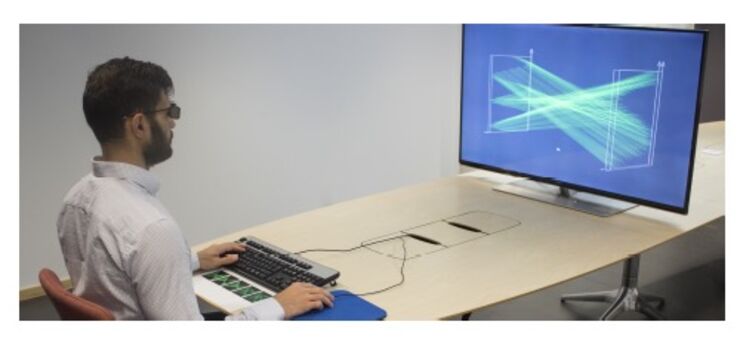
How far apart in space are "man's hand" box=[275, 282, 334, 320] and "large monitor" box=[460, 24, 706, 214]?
113 centimetres

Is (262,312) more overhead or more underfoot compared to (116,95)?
more underfoot

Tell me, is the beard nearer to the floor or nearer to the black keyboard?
the black keyboard

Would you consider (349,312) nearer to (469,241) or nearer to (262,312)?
(262,312)

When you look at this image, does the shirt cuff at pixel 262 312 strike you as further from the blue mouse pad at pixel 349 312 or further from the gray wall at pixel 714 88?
the gray wall at pixel 714 88

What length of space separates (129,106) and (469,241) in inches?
43.5

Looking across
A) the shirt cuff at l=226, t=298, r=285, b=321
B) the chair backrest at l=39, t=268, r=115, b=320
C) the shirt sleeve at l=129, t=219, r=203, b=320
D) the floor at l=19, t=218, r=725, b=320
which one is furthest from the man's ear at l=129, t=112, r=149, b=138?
the floor at l=19, t=218, r=725, b=320

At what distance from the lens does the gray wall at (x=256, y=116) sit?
3.46 metres

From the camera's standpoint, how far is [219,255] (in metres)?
2.26

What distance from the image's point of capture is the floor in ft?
11.2

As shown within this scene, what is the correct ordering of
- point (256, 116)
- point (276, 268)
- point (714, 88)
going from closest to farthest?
point (276, 268), point (256, 116), point (714, 88)

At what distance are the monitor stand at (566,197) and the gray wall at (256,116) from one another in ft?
4.90

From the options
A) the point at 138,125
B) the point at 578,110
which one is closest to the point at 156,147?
the point at 138,125
